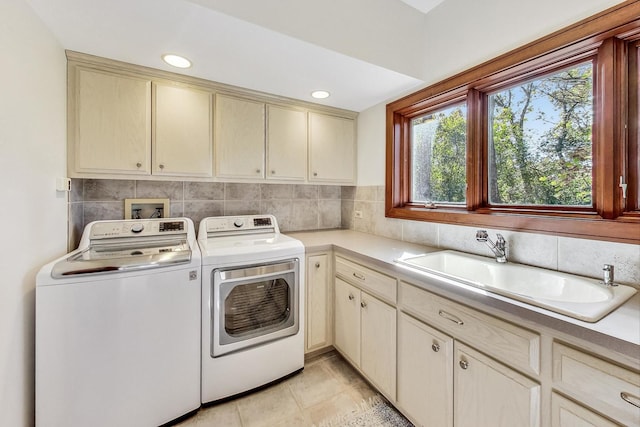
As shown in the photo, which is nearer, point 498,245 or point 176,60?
point 498,245

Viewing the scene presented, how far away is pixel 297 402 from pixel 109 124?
208 centimetres

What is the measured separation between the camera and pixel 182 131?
185cm

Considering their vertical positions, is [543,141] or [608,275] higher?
[543,141]

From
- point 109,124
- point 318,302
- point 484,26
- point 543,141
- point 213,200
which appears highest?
point 484,26

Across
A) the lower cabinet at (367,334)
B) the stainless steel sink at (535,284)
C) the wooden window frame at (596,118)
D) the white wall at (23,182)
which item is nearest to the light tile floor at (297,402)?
the lower cabinet at (367,334)

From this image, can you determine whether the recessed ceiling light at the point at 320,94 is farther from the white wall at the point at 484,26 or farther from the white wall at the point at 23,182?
the white wall at the point at 23,182

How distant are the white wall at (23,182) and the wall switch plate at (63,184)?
0.04 metres

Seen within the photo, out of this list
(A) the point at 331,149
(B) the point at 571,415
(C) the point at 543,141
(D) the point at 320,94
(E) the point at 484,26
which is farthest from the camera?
(A) the point at 331,149

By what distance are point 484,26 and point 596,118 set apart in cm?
81

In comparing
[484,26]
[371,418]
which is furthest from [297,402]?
[484,26]

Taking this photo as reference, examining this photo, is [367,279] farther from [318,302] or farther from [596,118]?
[596,118]

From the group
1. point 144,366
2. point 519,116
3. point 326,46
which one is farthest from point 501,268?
point 144,366

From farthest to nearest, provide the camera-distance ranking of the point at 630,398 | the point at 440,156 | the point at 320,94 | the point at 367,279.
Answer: the point at 320,94
the point at 440,156
the point at 367,279
the point at 630,398

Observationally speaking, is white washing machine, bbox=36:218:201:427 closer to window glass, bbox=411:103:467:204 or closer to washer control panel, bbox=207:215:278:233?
washer control panel, bbox=207:215:278:233
